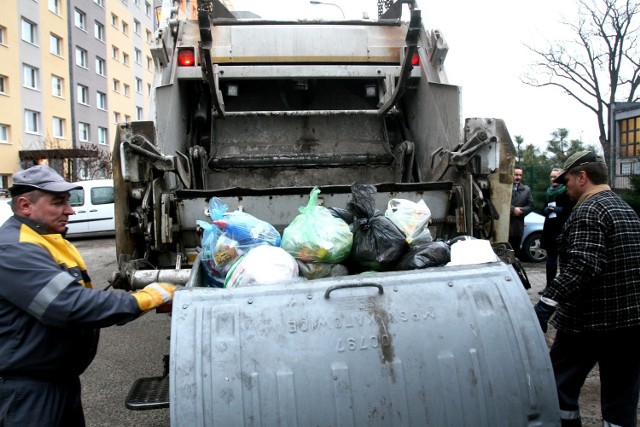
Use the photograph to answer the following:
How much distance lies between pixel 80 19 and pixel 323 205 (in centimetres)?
3244

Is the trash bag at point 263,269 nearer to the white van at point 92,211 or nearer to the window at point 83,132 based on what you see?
the white van at point 92,211

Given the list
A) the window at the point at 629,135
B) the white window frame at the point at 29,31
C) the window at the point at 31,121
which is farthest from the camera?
the window at the point at 31,121

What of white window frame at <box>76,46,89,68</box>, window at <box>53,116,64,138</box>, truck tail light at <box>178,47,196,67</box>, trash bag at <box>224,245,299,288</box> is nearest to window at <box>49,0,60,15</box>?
white window frame at <box>76,46,89,68</box>

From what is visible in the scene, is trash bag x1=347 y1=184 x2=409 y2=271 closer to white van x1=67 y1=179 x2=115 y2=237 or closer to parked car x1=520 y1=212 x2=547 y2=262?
parked car x1=520 y1=212 x2=547 y2=262

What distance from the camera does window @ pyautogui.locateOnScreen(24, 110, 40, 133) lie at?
25.5 meters

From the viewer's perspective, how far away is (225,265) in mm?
2506

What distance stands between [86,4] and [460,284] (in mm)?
34235

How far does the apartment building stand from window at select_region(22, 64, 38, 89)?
0.04 metres

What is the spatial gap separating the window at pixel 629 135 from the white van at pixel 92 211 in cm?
1441

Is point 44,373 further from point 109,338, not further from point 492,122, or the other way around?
point 109,338

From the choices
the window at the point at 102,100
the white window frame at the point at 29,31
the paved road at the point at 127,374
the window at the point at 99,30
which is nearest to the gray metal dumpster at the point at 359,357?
the paved road at the point at 127,374

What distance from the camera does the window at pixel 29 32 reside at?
25489 mm

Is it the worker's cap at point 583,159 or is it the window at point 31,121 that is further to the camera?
the window at point 31,121

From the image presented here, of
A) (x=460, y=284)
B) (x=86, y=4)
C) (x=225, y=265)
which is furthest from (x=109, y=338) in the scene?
(x=86, y=4)
